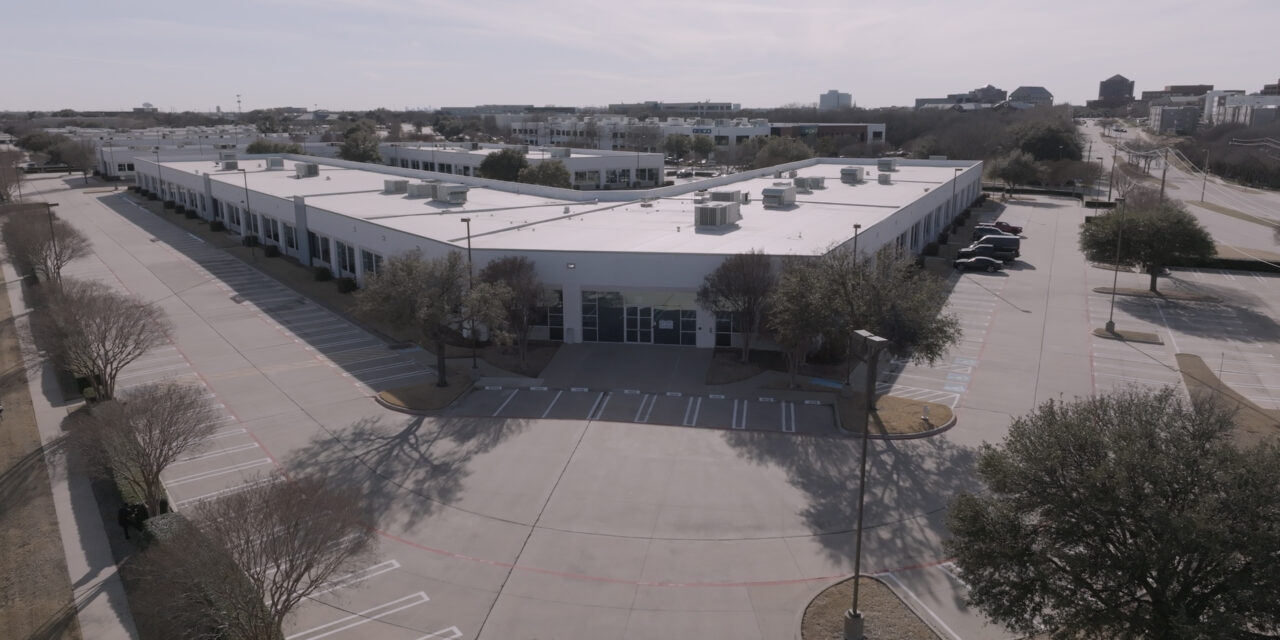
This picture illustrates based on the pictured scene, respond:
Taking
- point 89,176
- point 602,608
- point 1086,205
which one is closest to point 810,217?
point 602,608

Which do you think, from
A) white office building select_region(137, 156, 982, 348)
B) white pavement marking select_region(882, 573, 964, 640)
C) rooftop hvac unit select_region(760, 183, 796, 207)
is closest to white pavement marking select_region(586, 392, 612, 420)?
white office building select_region(137, 156, 982, 348)

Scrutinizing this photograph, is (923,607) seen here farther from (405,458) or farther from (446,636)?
(405,458)

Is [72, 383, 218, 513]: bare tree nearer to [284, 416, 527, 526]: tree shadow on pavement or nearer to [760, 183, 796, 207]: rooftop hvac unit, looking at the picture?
[284, 416, 527, 526]: tree shadow on pavement

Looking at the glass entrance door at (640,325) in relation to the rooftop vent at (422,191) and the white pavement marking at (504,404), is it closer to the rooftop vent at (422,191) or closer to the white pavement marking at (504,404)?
the white pavement marking at (504,404)

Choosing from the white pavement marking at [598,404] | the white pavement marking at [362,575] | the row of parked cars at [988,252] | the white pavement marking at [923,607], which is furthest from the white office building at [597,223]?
the white pavement marking at [362,575]

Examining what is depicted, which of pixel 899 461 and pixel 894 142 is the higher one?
pixel 894 142

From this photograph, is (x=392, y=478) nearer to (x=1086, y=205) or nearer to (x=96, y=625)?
(x=96, y=625)


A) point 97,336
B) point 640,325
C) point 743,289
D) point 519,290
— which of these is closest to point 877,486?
point 743,289

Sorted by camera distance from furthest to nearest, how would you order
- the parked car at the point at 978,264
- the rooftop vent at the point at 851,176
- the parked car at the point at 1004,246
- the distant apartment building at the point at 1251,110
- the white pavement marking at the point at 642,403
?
1. the distant apartment building at the point at 1251,110
2. the rooftop vent at the point at 851,176
3. the parked car at the point at 1004,246
4. the parked car at the point at 978,264
5. the white pavement marking at the point at 642,403
